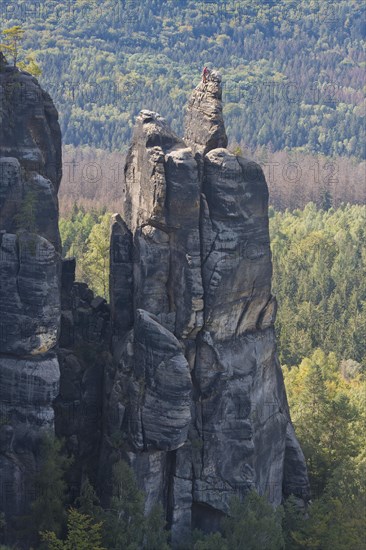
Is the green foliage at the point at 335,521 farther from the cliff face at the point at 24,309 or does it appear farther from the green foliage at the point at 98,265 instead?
the green foliage at the point at 98,265

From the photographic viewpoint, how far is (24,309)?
64.9 metres

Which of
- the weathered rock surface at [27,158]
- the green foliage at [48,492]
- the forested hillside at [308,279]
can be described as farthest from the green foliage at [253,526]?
the forested hillside at [308,279]

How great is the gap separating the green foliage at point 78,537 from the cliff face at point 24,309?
3338mm

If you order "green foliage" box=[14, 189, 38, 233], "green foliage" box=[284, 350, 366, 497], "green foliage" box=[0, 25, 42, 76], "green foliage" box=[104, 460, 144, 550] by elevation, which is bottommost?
"green foliage" box=[104, 460, 144, 550]

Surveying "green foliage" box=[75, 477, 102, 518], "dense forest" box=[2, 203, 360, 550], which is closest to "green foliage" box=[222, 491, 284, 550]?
"dense forest" box=[2, 203, 360, 550]

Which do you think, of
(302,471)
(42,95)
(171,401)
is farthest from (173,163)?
(302,471)

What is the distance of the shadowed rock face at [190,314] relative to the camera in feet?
220

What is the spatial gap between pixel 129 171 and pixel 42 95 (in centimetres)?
598

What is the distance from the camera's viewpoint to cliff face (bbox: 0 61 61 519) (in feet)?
213

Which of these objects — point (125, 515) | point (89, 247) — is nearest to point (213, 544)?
point (125, 515)

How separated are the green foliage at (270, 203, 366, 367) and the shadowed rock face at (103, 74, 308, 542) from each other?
51.4 m

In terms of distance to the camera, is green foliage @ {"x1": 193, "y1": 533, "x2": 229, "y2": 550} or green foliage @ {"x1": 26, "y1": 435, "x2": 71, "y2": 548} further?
green foliage @ {"x1": 193, "y1": 533, "x2": 229, "y2": 550}

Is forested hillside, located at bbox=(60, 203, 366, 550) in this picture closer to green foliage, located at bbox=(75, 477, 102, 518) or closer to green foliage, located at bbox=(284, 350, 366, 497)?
green foliage, located at bbox=(284, 350, 366, 497)

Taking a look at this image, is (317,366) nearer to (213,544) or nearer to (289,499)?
(289,499)
